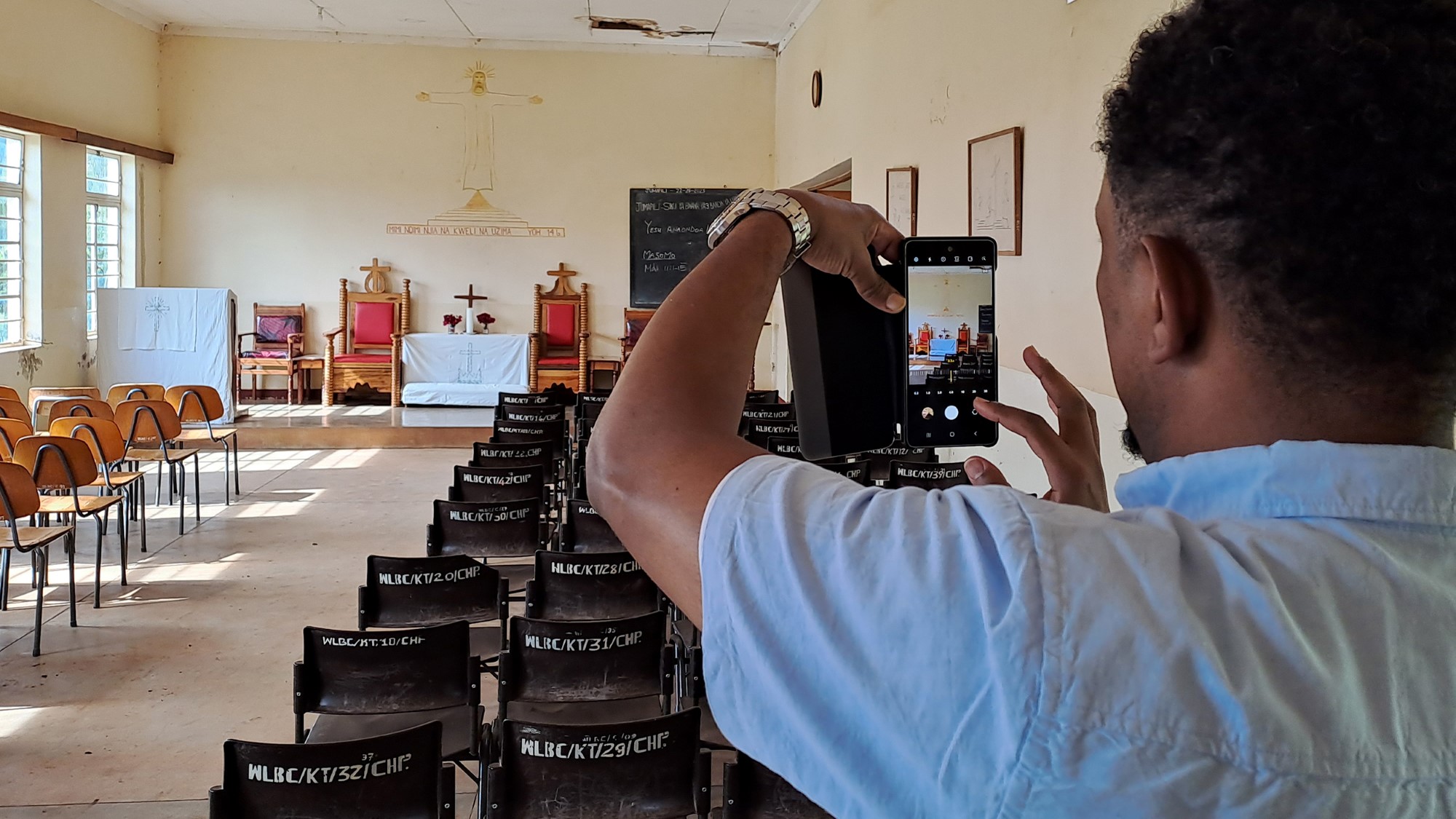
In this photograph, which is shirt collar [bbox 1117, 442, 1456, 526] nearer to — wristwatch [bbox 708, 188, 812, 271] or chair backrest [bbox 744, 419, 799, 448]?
wristwatch [bbox 708, 188, 812, 271]

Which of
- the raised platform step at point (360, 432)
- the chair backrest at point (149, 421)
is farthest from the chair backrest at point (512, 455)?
the raised platform step at point (360, 432)

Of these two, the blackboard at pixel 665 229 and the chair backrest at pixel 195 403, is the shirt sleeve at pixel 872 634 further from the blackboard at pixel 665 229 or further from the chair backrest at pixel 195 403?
the blackboard at pixel 665 229

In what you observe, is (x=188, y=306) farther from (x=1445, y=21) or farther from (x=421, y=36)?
(x=1445, y=21)

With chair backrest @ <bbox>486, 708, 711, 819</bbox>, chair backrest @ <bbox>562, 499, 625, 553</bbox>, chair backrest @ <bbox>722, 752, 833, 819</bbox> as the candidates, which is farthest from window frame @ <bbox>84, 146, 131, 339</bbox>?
chair backrest @ <bbox>722, 752, 833, 819</bbox>

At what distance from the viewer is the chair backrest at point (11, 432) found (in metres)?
5.94

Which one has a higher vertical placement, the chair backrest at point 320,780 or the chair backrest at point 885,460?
the chair backrest at point 885,460

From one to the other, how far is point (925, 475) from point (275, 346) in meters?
9.23

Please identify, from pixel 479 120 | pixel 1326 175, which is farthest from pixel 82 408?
pixel 1326 175

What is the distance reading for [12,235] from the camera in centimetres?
952

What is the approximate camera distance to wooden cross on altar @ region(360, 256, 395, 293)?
12469 mm

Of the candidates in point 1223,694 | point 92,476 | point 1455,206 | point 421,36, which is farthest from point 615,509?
point 421,36

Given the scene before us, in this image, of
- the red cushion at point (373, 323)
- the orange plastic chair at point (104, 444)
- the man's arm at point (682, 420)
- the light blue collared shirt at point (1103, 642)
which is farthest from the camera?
the red cushion at point (373, 323)

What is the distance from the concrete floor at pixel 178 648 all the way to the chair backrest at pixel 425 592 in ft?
2.00

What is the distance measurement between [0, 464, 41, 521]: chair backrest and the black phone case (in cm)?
507
